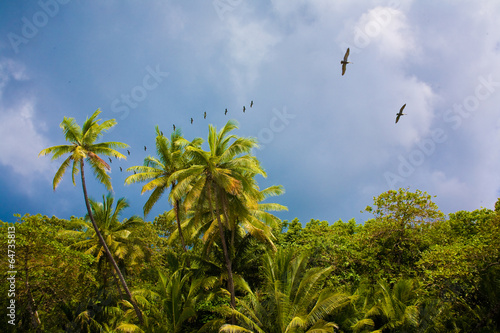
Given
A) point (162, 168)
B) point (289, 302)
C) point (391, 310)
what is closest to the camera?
point (289, 302)

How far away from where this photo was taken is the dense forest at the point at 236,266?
1173 cm

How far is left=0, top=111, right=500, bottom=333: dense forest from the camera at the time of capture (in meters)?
11.7

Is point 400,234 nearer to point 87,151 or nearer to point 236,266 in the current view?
point 236,266

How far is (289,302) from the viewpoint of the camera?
1211 cm

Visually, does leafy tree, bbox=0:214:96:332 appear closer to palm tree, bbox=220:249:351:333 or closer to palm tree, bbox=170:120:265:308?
palm tree, bbox=170:120:265:308

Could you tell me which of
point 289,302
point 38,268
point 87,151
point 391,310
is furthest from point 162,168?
point 391,310

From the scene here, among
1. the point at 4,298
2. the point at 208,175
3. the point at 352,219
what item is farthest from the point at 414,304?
the point at 4,298

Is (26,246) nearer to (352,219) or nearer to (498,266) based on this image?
(498,266)

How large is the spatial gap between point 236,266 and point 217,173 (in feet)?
19.2

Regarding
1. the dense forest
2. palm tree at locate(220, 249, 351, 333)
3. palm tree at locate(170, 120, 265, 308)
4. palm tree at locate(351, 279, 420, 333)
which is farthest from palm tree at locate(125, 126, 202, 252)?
palm tree at locate(351, 279, 420, 333)

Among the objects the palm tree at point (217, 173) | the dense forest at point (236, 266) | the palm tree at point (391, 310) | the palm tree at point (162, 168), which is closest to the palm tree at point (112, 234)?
the dense forest at point (236, 266)

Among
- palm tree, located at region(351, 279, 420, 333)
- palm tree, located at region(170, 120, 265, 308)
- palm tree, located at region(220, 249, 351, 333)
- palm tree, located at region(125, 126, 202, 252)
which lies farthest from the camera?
palm tree, located at region(125, 126, 202, 252)

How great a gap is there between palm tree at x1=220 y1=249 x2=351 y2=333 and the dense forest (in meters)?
0.05

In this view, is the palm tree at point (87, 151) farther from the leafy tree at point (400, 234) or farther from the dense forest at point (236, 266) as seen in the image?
the leafy tree at point (400, 234)
